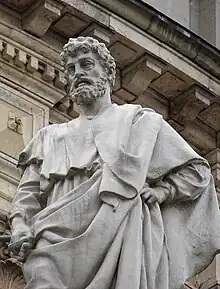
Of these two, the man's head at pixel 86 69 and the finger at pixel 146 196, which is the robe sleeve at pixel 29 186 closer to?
the man's head at pixel 86 69

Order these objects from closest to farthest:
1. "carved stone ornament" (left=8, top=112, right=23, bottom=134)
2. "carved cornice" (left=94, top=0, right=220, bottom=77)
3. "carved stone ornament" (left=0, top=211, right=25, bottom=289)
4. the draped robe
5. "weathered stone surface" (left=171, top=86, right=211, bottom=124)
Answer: the draped robe
"carved stone ornament" (left=0, top=211, right=25, bottom=289)
"carved stone ornament" (left=8, top=112, right=23, bottom=134)
"carved cornice" (left=94, top=0, right=220, bottom=77)
"weathered stone surface" (left=171, top=86, right=211, bottom=124)

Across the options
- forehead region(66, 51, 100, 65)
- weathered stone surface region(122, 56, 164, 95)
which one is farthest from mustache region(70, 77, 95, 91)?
weathered stone surface region(122, 56, 164, 95)

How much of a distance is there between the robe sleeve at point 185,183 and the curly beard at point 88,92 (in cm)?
60

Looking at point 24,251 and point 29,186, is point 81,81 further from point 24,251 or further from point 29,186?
point 24,251

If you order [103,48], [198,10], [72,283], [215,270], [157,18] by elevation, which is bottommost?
[72,283]

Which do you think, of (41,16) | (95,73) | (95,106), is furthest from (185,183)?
(41,16)

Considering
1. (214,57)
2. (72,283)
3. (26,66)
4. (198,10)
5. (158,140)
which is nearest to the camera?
(72,283)

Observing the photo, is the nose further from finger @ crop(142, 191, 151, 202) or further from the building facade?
the building facade

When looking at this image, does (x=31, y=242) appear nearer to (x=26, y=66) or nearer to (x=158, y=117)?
(x=158, y=117)

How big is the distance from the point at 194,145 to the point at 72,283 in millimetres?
8733

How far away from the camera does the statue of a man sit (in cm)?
991

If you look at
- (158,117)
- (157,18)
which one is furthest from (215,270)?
(158,117)

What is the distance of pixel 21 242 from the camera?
1005 centimetres

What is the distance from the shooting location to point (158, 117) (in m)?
10.6
